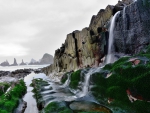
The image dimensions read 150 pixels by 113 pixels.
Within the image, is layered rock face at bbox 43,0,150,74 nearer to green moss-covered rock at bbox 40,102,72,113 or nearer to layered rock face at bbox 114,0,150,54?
layered rock face at bbox 114,0,150,54

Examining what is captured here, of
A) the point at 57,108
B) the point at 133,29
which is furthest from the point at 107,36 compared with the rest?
the point at 57,108

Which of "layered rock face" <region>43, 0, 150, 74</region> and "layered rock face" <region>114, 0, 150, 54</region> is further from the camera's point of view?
"layered rock face" <region>43, 0, 150, 74</region>

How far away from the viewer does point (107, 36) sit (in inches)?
1297

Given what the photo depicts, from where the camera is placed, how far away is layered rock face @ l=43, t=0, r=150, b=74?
2843 centimetres

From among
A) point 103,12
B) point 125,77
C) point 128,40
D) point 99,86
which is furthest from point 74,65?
point 125,77

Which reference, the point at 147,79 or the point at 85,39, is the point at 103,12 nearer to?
the point at 85,39

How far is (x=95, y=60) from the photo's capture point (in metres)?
36.6

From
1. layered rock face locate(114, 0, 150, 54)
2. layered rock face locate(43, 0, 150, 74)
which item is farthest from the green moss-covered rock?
layered rock face locate(43, 0, 150, 74)

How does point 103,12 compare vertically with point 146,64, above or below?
above

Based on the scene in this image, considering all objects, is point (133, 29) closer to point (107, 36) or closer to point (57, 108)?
point (107, 36)

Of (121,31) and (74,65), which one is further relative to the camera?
(74,65)

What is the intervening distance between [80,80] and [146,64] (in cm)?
1222

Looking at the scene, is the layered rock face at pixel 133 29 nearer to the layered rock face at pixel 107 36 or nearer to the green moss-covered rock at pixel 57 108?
the layered rock face at pixel 107 36

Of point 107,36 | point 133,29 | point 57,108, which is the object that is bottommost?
point 57,108
